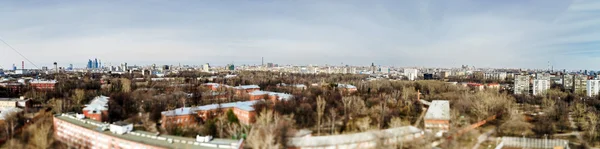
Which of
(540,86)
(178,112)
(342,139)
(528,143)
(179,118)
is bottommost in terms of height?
Answer: (528,143)

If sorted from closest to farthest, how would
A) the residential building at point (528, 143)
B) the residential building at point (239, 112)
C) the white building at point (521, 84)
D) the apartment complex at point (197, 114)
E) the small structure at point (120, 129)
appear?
1. the small structure at point (120, 129)
2. the residential building at point (528, 143)
3. the apartment complex at point (197, 114)
4. the residential building at point (239, 112)
5. the white building at point (521, 84)

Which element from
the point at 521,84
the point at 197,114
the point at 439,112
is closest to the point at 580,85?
the point at 521,84

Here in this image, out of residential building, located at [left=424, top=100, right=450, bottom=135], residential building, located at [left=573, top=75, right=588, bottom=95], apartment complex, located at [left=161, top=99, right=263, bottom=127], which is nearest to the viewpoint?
residential building, located at [left=424, top=100, right=450, bottom=135]

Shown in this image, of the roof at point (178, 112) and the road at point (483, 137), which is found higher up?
the roof at point (178, 112)

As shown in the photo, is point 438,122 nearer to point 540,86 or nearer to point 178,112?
point 178,112

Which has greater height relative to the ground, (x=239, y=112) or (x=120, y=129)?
(x=120, y=129)

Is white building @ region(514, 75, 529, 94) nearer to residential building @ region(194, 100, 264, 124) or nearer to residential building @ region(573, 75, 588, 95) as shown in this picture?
residential building @ region(573, 75, 588, 95)

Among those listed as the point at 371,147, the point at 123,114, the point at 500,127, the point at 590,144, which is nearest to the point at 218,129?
the point at 371,147

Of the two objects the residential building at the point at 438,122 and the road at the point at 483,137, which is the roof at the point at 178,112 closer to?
the residential building at the point at 438,122

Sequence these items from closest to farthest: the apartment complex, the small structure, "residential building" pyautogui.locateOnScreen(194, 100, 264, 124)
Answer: the small structure
the apartment complex
"residential building" pyautogui.locateOnScreen(194, 100, 264, 124)

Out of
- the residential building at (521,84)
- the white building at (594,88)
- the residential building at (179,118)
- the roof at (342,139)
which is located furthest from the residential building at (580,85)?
the residential building at (179,118)

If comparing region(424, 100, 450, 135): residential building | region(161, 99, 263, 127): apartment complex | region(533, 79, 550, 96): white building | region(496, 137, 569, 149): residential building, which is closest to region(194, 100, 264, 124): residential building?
region(161, 99, 263, 127): apartment complex
